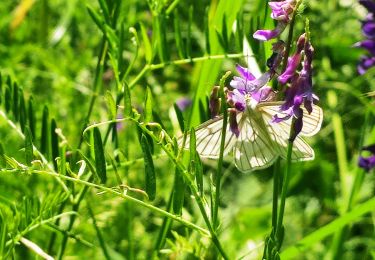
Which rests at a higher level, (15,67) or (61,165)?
(61,165)

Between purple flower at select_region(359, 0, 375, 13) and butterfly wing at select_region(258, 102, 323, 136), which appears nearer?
butterfly wing at select_region(258, 102, 323, 136)

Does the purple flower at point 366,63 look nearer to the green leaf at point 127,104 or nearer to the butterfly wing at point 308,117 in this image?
the butterfly wing at point 308,117

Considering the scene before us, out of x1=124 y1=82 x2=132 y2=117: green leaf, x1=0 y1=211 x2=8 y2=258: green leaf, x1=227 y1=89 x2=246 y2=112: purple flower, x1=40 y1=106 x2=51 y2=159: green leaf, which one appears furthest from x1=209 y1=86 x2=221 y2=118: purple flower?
x1=40 y1=106 x2=51 y2=159: green leaf

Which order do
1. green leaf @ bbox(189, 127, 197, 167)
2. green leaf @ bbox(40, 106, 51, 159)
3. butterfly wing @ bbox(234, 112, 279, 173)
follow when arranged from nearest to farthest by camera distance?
green leaf @ bbox(189, 127, 197, 167)
butterfly wing @ bbox(234, 112, 279, 173)
green leaf @ bbox(40, 106, 51, 159)

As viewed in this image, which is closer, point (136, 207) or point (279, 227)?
point (279, 227)

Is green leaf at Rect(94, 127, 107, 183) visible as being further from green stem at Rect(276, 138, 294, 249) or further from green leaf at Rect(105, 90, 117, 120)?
green stem at Rect(276, 138, 294, 249)

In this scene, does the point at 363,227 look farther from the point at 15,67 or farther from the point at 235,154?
the point at 235,154

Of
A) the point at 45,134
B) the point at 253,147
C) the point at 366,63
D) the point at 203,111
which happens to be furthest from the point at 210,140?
the point at 366,63

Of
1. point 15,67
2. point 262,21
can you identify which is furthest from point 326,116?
point 262,21
